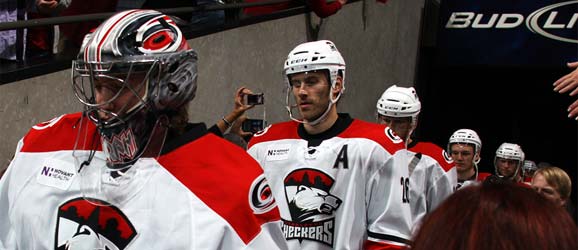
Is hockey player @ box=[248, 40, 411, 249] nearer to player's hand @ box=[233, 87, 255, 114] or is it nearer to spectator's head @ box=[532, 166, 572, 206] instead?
player's hand @ box=[233, 87, 255, 114]

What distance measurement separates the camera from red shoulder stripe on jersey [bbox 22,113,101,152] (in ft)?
7.11

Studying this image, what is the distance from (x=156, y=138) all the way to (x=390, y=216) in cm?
154

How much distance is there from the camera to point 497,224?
1.10 metres

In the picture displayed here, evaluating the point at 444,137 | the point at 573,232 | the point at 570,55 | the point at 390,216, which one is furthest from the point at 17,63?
the point at 444,137

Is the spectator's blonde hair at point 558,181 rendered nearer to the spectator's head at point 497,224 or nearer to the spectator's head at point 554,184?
the spectator's head at point 554,184

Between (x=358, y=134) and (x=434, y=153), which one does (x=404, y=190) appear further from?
(x=434, y=153)

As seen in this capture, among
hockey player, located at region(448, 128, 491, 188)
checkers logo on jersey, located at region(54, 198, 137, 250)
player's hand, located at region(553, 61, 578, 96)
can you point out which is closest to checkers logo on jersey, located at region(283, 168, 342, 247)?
player's hand, located at region(553, 61, 578, 96)

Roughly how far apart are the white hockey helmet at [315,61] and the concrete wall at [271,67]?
43.1 inches

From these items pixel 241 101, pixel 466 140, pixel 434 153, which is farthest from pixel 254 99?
pixel 466 140

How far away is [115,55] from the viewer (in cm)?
202

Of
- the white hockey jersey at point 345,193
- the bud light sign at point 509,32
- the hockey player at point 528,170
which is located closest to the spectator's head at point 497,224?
the white hockey jersey at point 345,193

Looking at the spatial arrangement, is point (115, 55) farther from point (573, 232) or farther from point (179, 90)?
point (573, 232)

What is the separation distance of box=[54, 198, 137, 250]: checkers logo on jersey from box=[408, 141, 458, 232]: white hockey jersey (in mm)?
2447

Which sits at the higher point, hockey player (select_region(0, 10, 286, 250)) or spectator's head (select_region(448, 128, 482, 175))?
hockey player (select_region(0, 10, 286, 250))
